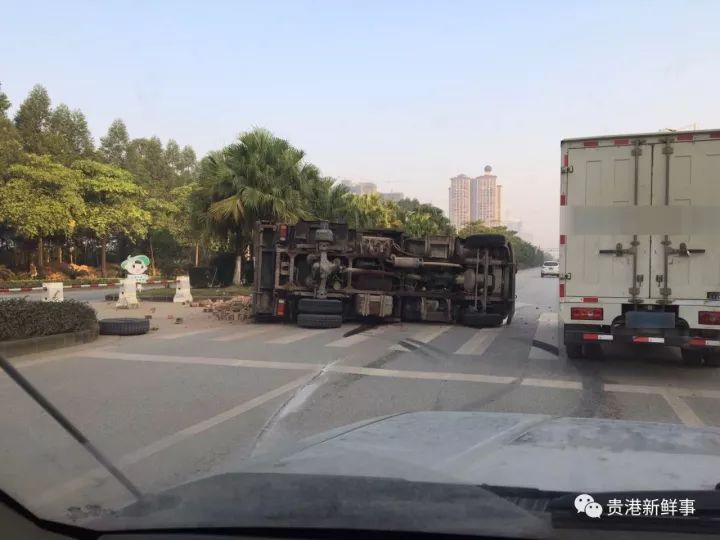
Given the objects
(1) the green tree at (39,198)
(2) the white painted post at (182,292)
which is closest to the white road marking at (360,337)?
(2) the white painted post at (182,292)

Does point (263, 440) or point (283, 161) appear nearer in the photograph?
point (263, 440)

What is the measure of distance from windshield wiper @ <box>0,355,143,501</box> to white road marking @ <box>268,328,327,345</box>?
31.8 ft

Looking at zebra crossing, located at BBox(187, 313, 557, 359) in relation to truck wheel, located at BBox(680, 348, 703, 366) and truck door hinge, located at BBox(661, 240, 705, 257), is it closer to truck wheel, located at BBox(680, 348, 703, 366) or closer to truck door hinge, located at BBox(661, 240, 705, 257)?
truck wheel, located at BBox(680, 348, 703, 366)

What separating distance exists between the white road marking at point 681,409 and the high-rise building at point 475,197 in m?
128

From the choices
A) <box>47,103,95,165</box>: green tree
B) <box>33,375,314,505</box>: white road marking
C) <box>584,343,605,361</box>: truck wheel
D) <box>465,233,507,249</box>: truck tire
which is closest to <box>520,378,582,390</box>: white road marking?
<box>584,343,605,361</box>: truck wheel

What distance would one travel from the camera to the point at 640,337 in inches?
347

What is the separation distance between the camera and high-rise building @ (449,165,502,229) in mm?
135000

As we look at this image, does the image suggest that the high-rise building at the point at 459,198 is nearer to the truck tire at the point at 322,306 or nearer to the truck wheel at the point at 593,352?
the truck tire at the point at 322,306

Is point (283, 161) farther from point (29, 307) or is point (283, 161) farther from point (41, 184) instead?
point (41, 184)

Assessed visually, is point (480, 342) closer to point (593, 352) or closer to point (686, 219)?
point (593, 352)

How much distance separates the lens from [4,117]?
38625mm

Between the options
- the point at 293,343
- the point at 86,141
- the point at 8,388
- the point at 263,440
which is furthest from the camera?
the point at 86,141

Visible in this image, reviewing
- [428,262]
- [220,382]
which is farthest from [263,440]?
[428,262]

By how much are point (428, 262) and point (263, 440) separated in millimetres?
10873
